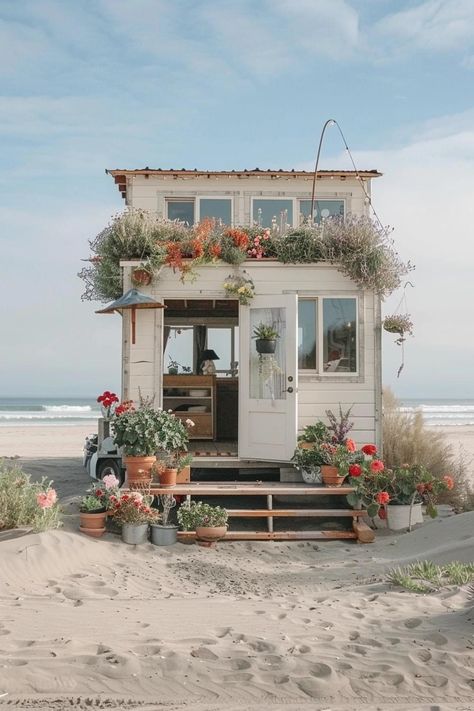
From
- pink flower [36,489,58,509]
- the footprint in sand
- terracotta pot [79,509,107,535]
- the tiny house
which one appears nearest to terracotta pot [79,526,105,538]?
terracotta pot [79,509,107,535]

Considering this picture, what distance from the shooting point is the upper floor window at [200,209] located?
12.8 meters

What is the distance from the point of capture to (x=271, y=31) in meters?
9.17

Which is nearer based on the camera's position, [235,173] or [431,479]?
[431,479]

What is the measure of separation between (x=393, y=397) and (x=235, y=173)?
4.79m

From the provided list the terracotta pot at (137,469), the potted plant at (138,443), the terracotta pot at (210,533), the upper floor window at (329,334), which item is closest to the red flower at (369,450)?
the upper floor window at (329,334)

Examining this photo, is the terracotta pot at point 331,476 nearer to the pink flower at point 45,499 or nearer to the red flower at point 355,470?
the red flower at point 355,470

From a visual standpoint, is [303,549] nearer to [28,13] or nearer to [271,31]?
[271,31]

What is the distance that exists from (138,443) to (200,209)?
510cm

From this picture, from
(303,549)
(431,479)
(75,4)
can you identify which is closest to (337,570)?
(303,549)

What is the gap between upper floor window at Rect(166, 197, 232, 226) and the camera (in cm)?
1283

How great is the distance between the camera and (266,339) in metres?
10.3

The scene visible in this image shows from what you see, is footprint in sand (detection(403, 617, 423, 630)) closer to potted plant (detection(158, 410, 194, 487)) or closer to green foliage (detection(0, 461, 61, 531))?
green foliage (detection(0, 461, 61, 531))

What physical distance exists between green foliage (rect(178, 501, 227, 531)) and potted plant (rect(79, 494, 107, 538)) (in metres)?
0.94

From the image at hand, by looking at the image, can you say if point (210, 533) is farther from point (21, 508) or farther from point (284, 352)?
point (284, 352)
